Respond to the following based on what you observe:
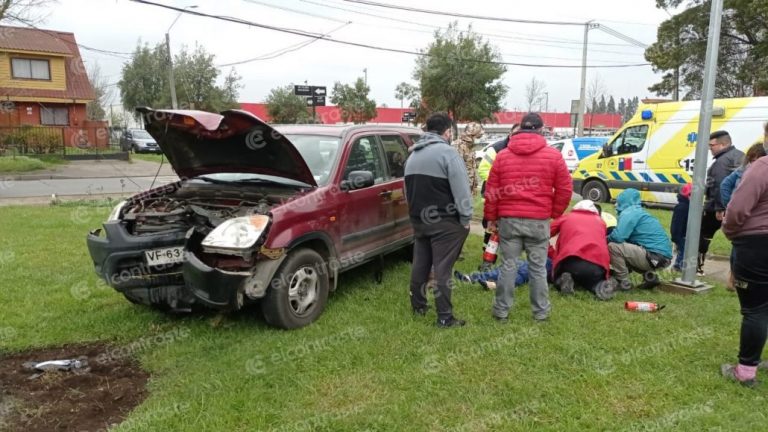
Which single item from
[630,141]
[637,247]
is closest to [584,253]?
[637,247]

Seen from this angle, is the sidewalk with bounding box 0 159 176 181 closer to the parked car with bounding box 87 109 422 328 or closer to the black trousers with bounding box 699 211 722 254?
the parked car with bounding box 87 109 422 328

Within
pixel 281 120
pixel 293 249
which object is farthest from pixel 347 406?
pixel 281 120

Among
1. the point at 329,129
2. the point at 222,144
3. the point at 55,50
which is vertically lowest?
the point at 222,144

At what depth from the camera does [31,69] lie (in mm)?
30844

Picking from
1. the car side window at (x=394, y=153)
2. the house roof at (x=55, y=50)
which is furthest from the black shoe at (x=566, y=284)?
the house roof at (x=55, y=50)

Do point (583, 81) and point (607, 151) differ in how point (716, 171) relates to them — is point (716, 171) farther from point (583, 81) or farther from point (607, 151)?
point (583, 81)

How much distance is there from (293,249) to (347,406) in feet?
5.04

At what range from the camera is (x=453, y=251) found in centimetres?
464

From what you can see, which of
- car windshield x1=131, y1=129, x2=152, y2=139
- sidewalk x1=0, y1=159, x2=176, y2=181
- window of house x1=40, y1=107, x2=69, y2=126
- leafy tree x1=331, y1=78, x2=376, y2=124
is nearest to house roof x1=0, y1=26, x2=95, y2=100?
window of house x1=40, y1=107, x2=69, y2=126

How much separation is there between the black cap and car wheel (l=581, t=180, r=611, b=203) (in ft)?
31.9

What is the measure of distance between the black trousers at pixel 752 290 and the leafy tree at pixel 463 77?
96.6ft

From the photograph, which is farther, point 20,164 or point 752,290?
point 20,164

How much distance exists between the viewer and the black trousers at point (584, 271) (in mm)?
5375

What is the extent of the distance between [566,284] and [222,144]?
3634 millimetres
